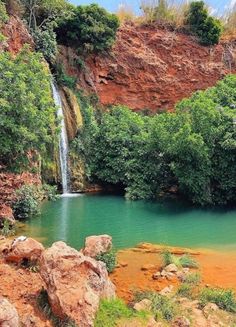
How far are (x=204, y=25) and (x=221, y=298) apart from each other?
30.1 meters

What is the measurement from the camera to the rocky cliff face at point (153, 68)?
3209 centimetres

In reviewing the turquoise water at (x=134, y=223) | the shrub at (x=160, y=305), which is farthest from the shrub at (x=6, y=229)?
the shrub at (x=160, y=305)

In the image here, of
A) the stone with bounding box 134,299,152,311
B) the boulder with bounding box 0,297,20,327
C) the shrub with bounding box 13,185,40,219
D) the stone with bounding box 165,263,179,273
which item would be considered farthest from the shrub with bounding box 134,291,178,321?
the shrub with bounding box 13,185,40,219

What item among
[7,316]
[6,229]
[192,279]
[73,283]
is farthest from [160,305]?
[6,229]

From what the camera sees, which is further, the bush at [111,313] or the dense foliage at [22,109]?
the dense foliage at [22,109]

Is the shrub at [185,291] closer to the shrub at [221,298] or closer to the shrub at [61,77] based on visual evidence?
the shrub at [221,298]

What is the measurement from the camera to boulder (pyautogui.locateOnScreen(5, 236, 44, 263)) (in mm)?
9555

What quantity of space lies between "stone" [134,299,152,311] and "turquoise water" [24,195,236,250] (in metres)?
5.46

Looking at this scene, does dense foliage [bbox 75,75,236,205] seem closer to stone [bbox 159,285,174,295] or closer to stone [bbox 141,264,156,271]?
stone [bbox 141,264,156,271]

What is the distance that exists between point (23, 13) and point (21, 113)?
564 inches

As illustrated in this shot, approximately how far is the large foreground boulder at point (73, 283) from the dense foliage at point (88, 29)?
2303 cm

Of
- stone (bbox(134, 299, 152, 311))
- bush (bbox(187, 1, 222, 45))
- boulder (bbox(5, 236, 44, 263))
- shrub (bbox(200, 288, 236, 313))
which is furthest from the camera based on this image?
bush (bbox(187, 1, 222, 45))

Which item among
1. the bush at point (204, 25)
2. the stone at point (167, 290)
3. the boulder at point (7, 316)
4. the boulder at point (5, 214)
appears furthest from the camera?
the bush at point (204, 25)

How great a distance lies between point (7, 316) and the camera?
6.70m
